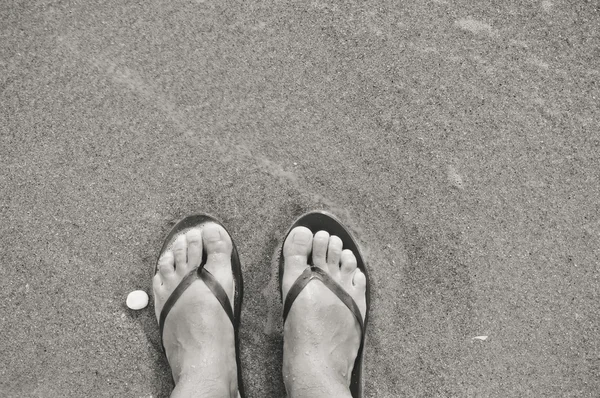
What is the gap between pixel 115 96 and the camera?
164cm

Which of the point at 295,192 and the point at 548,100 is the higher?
the point at 548,100

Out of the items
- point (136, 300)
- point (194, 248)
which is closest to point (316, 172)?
point (194, 248)

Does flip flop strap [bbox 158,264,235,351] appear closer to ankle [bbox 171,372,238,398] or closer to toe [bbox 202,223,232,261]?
toe [bbox 202,223,232,261]

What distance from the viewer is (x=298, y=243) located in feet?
5.14

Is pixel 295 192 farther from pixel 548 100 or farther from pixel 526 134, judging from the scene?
pixel 548 100

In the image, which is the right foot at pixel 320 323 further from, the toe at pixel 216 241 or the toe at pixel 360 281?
the toe at pixel 216 241

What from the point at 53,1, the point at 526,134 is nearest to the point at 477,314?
the point at 526,134

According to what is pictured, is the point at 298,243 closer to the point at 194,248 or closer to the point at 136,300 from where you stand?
the point at 194,248

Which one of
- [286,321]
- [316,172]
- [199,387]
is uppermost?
[316,172]

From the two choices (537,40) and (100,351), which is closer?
(100,351)

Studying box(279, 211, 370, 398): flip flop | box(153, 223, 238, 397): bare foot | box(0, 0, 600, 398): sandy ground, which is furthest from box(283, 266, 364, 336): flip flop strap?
box(153, 223, 238, 397): bare foot

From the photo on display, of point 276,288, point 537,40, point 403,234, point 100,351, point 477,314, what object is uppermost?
point 537,40

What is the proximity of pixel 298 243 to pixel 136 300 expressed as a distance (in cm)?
60

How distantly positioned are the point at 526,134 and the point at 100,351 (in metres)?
1.69
